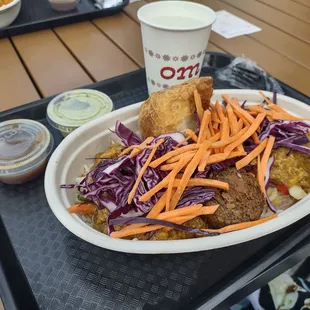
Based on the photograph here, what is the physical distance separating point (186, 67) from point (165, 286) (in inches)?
22.1

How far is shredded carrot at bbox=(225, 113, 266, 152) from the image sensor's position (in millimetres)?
767

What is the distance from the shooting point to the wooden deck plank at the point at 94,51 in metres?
1.31

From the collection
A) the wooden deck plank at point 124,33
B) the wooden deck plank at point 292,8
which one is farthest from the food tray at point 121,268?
the wooden deck plank at point 292,8

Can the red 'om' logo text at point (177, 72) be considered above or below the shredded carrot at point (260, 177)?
above

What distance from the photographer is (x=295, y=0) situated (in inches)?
73.0

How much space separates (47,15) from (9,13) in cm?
19

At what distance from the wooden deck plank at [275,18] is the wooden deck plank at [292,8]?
0.11 feet

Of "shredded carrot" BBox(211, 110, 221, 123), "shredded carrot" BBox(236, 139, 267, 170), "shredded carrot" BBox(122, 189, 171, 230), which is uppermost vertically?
"shredded carrot" BBox(211, 110, 221, 123)

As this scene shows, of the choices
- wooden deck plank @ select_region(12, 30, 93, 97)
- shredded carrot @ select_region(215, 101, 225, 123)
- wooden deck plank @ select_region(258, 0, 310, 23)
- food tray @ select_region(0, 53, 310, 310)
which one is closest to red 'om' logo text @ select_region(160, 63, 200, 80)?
shredded carrot @ select_region(215, 101, 225, 123)

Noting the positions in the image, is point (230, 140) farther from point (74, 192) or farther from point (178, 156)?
point (74, 192)

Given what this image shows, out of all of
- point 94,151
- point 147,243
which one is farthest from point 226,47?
point 147,243

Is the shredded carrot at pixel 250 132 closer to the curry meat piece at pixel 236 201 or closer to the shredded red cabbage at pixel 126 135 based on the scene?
the curry meat piece at pixel 236 201

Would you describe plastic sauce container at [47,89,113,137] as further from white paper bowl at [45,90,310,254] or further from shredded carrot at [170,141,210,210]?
shredded carrot at [170,141,210,210]

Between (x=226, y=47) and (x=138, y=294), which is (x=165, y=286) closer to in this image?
(x=138, y=294)
